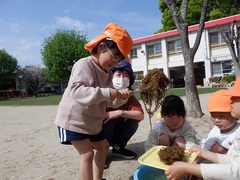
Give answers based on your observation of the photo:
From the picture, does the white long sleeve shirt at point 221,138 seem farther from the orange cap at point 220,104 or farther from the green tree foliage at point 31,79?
the green tree foliage at point 31,79

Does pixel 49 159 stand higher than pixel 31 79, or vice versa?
pixel 31 79

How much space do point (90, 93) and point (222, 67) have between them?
21.7 m

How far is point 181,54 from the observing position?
2378 centimetres

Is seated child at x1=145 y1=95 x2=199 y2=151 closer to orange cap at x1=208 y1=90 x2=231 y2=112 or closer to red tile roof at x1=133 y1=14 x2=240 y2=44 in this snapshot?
orange cap at x1=208 y1=90 x2=231 y2=112

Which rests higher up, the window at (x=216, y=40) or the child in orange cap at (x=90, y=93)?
the window at (x=216, y=40)

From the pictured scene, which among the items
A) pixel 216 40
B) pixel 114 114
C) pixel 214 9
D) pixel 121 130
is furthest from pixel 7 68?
pixel 114 114

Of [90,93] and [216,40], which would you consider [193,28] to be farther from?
[90,93]

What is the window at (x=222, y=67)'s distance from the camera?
21328 millimetres

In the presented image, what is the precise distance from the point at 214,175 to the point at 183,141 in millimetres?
1049

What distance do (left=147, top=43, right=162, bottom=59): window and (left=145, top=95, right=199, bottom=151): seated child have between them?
23333mm

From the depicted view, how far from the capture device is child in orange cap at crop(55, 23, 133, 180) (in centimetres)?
180

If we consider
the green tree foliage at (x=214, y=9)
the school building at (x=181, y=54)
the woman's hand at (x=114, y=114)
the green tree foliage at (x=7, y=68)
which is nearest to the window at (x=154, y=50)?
the school building at (x=181, y=54)

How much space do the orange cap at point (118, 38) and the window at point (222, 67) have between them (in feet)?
69.1

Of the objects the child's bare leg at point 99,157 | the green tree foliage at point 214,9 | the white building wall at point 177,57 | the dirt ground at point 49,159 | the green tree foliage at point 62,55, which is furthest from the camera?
the green tree foliage at point 62,55
